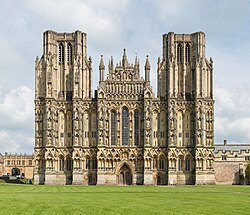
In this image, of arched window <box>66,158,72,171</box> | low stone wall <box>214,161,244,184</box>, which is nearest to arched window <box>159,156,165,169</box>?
low stone wall <box>214,161,244,184</box>

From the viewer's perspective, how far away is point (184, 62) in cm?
10144

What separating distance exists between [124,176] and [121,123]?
31.6 ft

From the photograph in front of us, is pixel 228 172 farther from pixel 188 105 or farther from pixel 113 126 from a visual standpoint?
pixel 113 126

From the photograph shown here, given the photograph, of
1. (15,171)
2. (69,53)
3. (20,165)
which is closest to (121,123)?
(69,53)

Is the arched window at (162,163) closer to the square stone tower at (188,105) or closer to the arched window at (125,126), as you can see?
the square stone tower at (188,105)

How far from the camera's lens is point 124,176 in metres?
98.5

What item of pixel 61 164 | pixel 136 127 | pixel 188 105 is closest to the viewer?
pixel 61 164

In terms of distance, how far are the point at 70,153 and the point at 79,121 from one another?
5968mm

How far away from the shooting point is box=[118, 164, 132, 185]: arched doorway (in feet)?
322

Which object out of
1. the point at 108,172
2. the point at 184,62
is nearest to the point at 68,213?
the point at 108,172

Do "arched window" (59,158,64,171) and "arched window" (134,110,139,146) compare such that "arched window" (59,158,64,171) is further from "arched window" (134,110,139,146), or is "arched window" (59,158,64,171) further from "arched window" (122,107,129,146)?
"arched window" (134,110,139,146)

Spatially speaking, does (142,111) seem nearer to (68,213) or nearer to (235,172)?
(235,172)

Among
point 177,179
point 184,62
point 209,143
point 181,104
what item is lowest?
point 177,179

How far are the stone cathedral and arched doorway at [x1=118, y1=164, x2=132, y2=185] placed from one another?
181 millimetres
